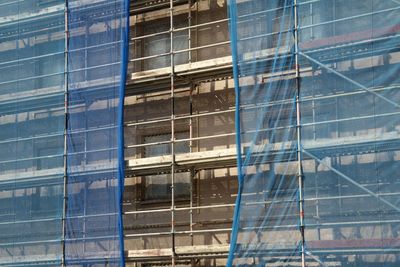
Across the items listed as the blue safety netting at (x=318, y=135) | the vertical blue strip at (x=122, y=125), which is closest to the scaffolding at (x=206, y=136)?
the blue safety netting at (x=318, y=135)

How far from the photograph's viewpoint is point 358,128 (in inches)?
522

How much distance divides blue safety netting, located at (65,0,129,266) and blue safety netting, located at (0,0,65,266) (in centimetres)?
28

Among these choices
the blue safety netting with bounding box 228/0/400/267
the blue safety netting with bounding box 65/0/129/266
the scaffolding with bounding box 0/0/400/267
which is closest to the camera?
the blue safety netting with bounding box 228/0/400/267

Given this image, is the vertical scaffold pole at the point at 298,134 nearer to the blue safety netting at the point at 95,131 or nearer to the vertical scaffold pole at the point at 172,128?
the vertical scaffold pole at the point at 172,128

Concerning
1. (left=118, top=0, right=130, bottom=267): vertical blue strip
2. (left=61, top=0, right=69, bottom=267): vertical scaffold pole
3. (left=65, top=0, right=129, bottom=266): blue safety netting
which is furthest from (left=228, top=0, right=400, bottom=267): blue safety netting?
(left=61, top=0, right=69, bottom=267): vertical scaffold pole

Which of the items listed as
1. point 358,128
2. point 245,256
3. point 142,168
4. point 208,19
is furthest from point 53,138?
point 358,128

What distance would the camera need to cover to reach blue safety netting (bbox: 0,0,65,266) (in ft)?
51.6

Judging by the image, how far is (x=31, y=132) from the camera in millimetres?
16359

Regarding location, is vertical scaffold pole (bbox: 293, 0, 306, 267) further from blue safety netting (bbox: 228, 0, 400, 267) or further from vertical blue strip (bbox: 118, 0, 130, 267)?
vertical blue strip (bbox: 118, 0, 130, 267)

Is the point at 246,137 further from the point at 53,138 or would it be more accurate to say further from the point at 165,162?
the point at 53,138

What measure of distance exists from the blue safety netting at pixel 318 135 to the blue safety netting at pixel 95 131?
2.47 m

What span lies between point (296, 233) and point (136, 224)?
3.72 metres

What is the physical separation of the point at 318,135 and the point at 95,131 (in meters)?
4.35

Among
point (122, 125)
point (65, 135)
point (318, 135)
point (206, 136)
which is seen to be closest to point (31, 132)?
point (65, 135)
